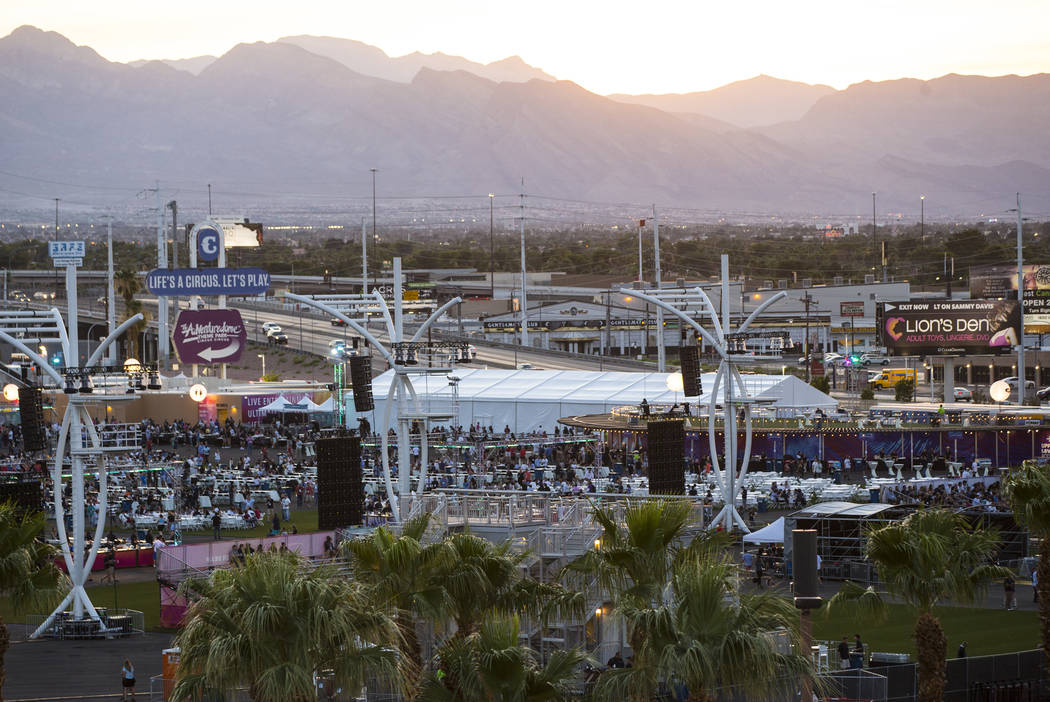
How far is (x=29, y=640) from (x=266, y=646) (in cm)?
1611

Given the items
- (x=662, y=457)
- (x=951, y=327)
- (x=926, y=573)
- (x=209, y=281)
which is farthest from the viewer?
(x=951, y=327)

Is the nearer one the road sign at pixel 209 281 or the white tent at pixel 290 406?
the white tent at pixel 290 406

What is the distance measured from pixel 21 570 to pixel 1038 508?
14833 mm

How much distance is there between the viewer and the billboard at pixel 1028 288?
Answer: 77938 mm

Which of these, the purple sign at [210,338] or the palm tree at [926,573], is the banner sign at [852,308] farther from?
the palm tree at [926,573]

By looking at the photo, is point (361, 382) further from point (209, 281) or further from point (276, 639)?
point (209, 281)

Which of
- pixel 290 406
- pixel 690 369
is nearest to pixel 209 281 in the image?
pixel 290 406

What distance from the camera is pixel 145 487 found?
47469 millimetres

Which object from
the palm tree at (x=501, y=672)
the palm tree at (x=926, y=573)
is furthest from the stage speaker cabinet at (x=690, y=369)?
the palm tree at (x=501, y=672)

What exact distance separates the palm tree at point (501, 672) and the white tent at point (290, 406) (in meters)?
47.2

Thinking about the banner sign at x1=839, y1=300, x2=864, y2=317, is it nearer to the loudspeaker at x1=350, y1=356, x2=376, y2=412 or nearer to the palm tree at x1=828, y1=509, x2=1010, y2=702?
the loudspeaker at x1=350, y1=356, x2=376, y2=412

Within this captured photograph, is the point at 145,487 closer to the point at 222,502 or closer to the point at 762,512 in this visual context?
the point at 222,502

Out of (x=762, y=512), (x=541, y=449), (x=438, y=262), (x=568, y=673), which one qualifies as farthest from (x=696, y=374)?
(x=438, y=262)

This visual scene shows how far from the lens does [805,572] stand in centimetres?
1340
